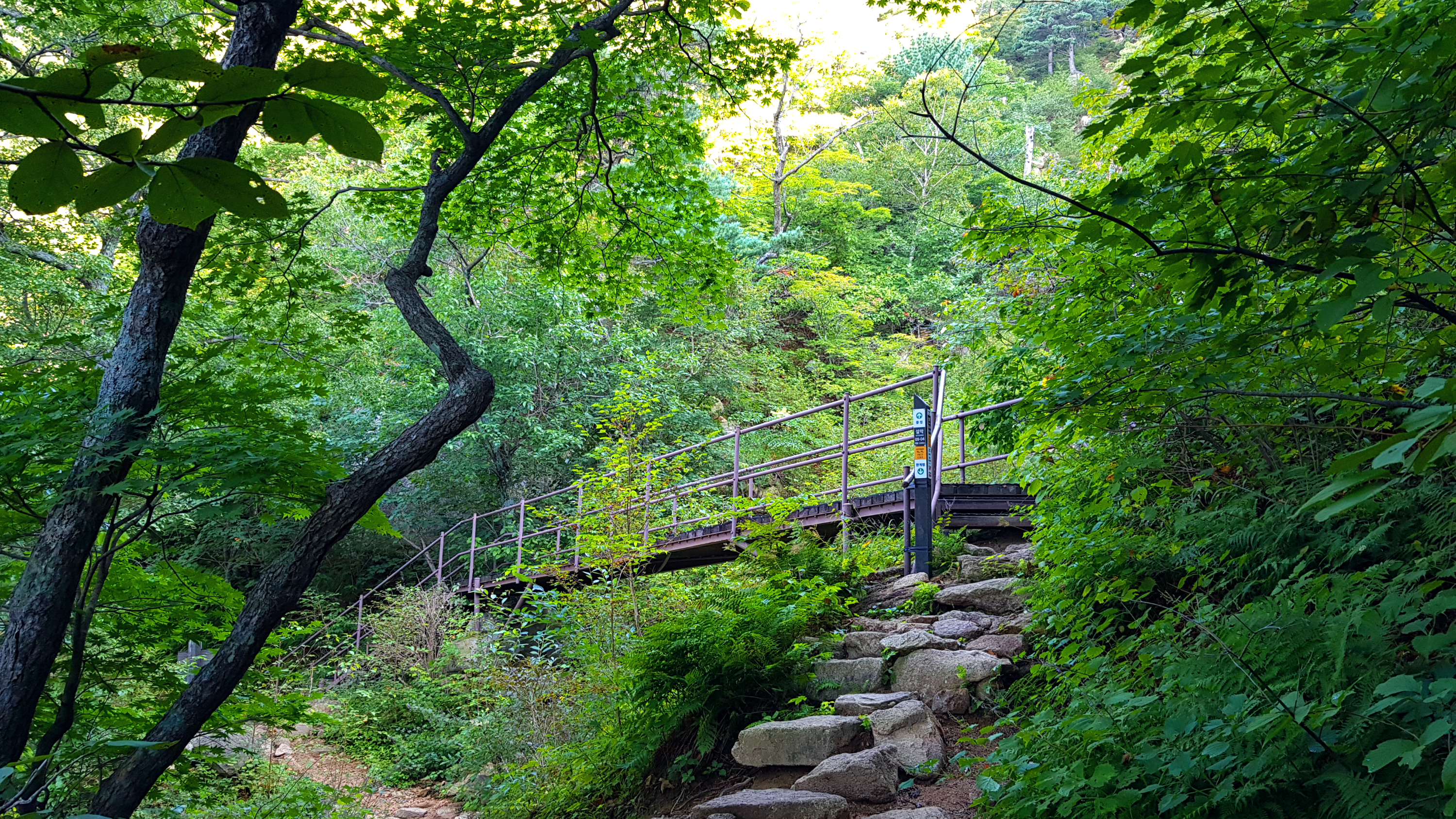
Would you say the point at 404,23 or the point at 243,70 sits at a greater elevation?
the point at 404,23

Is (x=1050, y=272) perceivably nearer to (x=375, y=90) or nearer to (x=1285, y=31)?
(x=1285, y=31)

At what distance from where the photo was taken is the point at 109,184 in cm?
77

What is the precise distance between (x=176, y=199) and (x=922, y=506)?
6167mm

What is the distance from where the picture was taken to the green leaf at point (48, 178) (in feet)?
2.48

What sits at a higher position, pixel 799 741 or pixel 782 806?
pixel 799 741

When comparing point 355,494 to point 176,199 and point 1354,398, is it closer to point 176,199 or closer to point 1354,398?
point 176,199

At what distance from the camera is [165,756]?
Answer: 12.0 ft

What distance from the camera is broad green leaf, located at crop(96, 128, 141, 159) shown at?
2.44 feet

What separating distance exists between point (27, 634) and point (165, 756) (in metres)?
0.74

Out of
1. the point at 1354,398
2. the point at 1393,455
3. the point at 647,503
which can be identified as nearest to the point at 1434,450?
the point at 1393,455

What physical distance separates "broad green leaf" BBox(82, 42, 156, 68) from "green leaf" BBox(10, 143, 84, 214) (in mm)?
79

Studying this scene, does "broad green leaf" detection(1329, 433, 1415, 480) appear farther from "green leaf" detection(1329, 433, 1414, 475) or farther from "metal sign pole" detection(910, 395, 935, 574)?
"metal sign pole" detection(910, 395, 935, 574)

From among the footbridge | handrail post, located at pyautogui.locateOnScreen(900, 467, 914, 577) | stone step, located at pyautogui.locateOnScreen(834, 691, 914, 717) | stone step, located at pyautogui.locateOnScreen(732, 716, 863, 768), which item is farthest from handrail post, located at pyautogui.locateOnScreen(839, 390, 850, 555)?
stone step, located at pyautogui.locateOnScreen(732, 716, 863, 768)

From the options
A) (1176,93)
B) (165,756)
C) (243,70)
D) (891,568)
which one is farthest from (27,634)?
(891,568)
